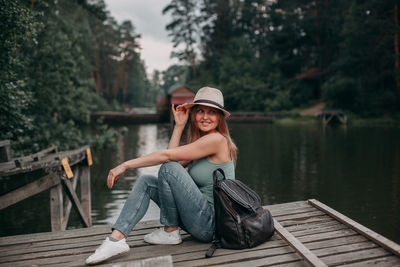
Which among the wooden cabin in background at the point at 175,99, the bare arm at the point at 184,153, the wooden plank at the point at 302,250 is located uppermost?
the wooden cabin in background at the point at 175,99

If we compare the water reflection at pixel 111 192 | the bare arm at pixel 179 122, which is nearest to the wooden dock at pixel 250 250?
the bare arm at pixel 179 122

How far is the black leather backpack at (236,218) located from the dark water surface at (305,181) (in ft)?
14.8

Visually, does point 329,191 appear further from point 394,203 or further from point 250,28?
point 250,28

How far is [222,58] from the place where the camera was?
46375mm

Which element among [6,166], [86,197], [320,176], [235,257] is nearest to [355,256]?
[235,257]

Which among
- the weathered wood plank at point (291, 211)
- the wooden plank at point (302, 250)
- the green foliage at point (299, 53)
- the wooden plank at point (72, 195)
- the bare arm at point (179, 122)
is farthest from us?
the green foliage at point (299, 53)

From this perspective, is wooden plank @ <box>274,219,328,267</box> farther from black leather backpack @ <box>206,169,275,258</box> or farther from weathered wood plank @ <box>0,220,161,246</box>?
weathered wood plank @ <box>0,220,161,246</box>

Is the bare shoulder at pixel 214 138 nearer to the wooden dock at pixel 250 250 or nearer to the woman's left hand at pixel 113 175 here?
the woman's left hand at pixel 113 175

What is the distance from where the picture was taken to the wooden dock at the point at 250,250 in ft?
9.25

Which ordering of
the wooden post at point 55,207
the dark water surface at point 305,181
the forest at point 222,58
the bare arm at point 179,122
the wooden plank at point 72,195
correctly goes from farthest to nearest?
1. the forest at point 222,58
2. the dark water surface at point 305,181
3. the wooden plank at point 72,195
4. the wooden post at point 55,207
5. the bare arm at point 179,122

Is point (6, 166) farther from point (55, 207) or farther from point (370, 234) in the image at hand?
point (370, 234)

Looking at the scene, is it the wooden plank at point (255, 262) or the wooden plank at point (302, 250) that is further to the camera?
the wooden plank at point (255, 262)

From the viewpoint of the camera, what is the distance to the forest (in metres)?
11.7

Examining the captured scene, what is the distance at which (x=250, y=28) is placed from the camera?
50375 millimetres
